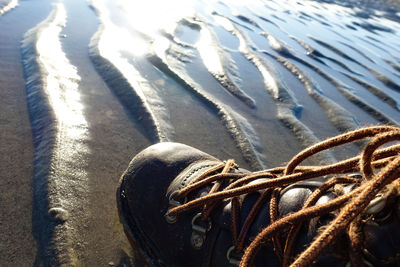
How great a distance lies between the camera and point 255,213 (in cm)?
131

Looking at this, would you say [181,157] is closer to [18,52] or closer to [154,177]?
[154,177]

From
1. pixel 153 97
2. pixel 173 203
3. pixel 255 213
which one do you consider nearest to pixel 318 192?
pixel 255 213

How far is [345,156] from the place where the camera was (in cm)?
306

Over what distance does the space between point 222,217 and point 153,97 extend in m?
2.05

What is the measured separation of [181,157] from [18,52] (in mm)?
2707

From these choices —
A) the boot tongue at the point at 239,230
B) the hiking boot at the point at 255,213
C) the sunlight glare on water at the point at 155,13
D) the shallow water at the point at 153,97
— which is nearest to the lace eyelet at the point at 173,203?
the hiking boot at the point at 255,213

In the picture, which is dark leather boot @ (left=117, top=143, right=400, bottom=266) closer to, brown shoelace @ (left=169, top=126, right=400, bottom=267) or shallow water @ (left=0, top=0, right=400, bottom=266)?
brown shoelace @ (left=169, top=126, right=400, bottom=267)

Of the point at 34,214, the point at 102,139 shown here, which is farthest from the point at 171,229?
the point at 102,139

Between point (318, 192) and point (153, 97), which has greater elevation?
point (318, 192)

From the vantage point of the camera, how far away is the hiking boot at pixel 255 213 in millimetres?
930

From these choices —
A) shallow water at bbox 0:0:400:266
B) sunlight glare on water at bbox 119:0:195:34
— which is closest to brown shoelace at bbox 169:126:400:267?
shallow water at bbox 0:0:400:266

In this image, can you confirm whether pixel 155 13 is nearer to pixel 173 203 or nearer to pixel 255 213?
pixel 173 203

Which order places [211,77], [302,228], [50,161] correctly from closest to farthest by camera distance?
[302,228] → [50,161] → [211,77]

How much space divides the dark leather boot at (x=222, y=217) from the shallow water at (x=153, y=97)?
26cm
